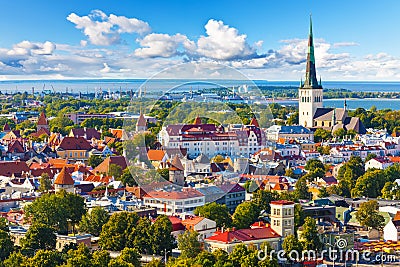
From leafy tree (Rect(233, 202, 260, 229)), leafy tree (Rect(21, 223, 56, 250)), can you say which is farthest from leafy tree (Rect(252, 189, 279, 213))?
leafy tree (Rect(21, 223, 56, 250))

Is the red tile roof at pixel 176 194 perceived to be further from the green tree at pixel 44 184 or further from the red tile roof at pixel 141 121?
the green tree at pixel 44 184

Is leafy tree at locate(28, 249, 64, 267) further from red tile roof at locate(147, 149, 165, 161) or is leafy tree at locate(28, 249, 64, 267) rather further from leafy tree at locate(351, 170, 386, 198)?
leafy tree at locate(351, 170, 386, 198)

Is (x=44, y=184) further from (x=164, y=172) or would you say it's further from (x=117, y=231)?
(x=164, y=172)

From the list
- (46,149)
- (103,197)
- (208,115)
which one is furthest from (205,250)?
(46,149)

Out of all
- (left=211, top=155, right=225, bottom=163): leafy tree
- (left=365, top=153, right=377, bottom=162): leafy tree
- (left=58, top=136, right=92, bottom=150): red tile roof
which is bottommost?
(left=365, top=153, right=377, bottom=162): leafy tree

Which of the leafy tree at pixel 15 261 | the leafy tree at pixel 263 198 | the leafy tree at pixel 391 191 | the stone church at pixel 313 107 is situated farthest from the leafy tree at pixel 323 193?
the stone church at pixel 313 107

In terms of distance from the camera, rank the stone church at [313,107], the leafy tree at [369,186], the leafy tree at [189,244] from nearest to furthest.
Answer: the leafy tree at [189,244]
the leafy tree at [369,186]
the stone church at [313,107]
